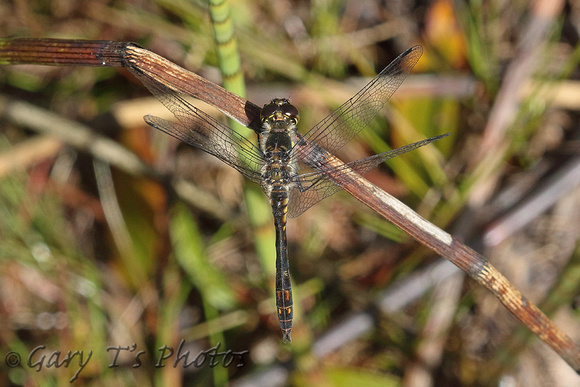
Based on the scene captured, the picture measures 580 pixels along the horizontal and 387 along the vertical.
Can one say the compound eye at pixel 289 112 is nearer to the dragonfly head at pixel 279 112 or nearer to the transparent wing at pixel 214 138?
the dragonfly head at pixel 279 112

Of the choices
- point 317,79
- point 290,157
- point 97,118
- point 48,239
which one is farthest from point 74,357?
point 317,79

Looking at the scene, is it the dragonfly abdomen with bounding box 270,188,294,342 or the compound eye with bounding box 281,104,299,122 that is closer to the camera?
the compound eye with bounding box 281,104,299,122

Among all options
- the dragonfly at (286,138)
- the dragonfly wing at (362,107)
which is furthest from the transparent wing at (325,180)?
the dragonfly wing at (362,107)

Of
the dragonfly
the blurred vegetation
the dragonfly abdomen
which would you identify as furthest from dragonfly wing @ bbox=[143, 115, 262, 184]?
the blurred vegetation

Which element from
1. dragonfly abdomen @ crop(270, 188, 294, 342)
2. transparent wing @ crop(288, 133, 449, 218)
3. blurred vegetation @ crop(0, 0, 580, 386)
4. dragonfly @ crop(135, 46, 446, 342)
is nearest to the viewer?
transparent wing @ crop(288, 133, 449, 218)

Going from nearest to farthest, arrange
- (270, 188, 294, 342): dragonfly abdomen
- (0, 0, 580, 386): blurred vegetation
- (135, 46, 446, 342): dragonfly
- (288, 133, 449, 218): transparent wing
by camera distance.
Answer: (288, 133, 449, 218): transparent wing → (135, 46, 446, 342): dragonfly → (270, 188, 294, 342): dragonfly abdomen → (0, 0, 580, 386): blurred vegetation

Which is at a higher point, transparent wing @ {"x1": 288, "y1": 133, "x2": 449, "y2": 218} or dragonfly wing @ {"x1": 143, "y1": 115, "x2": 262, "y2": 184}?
dragonfly wing @ {"x1": 143, "y1": 115, "x2": 262, "y2": 184}

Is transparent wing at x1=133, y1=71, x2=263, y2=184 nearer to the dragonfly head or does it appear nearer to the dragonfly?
the dragonfly
